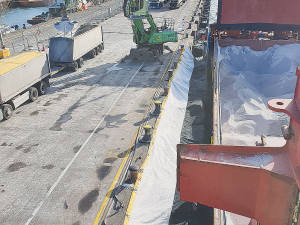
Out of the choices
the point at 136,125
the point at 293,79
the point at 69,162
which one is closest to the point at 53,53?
the point at 136,125

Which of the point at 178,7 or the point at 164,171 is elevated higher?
the point at 178,7

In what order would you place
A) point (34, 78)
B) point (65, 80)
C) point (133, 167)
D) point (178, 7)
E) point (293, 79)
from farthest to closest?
point (178, 7)
point (65, 80)
point (34, 78)
point (293, 79)
point (133, 167)

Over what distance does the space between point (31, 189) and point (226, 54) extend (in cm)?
1473

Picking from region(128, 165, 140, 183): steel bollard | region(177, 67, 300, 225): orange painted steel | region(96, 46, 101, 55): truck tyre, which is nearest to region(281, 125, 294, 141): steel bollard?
region(177, 67, 300, 225): orange painted steel

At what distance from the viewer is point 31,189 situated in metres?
11.2

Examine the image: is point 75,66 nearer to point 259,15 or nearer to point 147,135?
point 147,135

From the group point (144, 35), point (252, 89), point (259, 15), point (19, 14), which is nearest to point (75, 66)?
point (144, 35)

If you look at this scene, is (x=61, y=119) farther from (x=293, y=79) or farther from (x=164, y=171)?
(x=293, y=79)

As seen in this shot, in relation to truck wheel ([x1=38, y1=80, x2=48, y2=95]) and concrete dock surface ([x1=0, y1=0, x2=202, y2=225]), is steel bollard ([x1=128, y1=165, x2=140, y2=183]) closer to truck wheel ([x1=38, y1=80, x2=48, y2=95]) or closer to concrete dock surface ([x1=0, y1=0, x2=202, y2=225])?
concrete dock surface ([x1=0, y1=0, x2=202, y2=225])

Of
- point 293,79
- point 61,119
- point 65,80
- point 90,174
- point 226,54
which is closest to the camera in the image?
point 90,174

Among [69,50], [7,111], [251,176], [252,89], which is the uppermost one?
[251,176]

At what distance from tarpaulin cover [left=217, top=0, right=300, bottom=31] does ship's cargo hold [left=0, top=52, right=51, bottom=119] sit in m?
13.0

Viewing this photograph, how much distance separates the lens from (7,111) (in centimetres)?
1603

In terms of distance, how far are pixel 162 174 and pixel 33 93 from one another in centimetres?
1094
